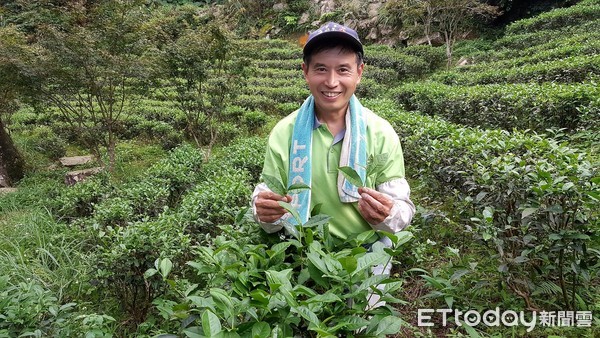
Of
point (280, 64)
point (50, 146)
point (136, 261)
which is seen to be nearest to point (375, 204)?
point (136, 261)

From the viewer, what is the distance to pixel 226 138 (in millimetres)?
8836

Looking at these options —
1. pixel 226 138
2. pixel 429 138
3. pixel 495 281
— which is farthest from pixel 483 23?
pixel 495 281

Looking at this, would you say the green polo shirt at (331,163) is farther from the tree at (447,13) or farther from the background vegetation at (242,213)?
the tree at (447,13)

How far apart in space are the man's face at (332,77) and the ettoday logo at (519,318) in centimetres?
112

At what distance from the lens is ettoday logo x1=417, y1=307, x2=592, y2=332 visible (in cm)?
186

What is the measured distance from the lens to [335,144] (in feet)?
5.04

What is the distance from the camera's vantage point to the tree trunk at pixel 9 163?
22.5ft

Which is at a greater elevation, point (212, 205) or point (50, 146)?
point (212, 205)

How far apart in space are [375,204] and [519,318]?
126 centimetres

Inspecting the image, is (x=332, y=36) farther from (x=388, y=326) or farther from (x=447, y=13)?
(x=447, y=13)

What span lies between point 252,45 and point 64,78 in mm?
2964

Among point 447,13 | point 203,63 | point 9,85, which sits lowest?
point 9,85

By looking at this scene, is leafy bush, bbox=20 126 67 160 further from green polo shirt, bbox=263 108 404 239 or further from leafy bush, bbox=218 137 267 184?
green polo shirt, bbox=263 108 404 239

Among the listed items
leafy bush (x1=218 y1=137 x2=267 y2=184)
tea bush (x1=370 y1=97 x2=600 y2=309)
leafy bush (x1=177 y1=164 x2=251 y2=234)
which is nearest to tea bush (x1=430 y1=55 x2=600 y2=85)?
tea bush (x1=370 y1=97 x2=600 y2=309)
